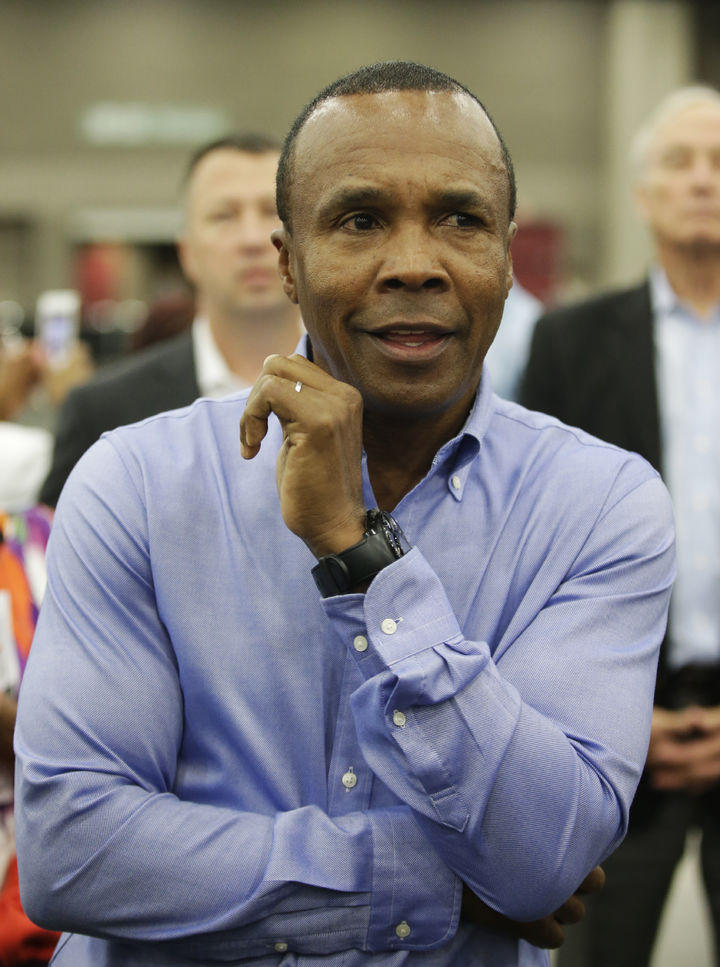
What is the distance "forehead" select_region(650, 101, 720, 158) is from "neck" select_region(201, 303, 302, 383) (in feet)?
3.82

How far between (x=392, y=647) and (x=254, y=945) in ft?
1.29

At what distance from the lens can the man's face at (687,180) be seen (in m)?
3.17

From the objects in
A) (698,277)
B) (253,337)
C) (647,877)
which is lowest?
(647,877)

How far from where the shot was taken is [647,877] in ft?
9.41

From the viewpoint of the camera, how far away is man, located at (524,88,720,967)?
2.86 metres

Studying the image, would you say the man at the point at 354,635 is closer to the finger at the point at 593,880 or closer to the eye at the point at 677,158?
the finger at the point at 593,880

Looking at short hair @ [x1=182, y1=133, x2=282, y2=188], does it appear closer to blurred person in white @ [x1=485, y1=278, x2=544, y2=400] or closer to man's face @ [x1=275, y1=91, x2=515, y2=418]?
blurred person in white @ [x1=485, y1=278, x2=544, y2=400]

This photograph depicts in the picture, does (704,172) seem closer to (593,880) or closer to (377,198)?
(377,198)

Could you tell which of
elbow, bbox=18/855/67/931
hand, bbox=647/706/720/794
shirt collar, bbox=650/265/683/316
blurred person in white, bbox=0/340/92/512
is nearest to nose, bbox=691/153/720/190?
shirt collar, bbox=650/265/683/316

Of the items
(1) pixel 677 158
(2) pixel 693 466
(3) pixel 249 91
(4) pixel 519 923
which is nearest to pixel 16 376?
(1) pixel 677 158

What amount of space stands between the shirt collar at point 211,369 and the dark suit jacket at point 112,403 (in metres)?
0.03

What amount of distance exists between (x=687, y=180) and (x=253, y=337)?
1251 mm

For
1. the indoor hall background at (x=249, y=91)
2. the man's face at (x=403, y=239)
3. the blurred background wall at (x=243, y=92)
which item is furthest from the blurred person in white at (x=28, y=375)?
the indoor hall background at (x=249, y=91)

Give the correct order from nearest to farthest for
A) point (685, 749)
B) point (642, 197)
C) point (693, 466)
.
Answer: point (685, 749) < point (693, 466) < point (642, 197)
